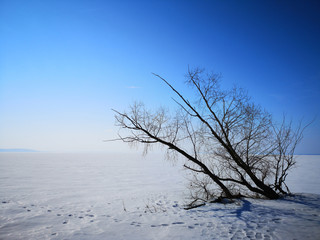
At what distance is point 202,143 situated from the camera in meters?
7.94

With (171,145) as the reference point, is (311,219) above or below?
below

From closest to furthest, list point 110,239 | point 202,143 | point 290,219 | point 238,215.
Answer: point 110,239 < point 290,219 < point 238,215 < point 202,143

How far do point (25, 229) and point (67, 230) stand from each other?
1490mm

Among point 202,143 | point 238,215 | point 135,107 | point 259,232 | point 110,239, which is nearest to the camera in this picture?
point 259,232

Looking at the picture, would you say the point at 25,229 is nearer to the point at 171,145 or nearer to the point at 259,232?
the point at 171,145

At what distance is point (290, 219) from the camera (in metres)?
5.00

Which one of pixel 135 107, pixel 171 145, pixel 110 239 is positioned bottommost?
pixel 110 239

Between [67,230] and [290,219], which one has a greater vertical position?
[290,219]

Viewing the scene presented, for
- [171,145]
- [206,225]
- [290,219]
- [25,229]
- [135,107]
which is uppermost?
[135,107]

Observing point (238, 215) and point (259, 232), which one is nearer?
point (259, 232)

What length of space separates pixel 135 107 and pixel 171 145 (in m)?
2.31

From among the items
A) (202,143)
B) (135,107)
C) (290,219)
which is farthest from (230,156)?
(135,107)

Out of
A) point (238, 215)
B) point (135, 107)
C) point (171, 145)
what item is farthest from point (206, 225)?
point (135, 107)

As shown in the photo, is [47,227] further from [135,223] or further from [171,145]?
[171,145]
